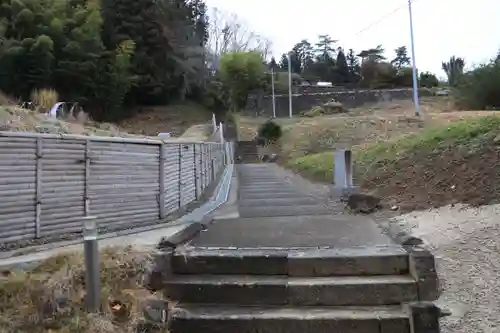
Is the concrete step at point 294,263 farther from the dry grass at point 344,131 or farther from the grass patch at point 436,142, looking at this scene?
the dry grass at point 344,131

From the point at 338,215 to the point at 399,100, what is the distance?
4068 centimetres

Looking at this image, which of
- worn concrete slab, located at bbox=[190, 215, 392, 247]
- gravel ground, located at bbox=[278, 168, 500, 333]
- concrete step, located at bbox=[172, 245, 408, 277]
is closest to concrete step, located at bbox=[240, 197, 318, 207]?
worn concrete slab, located at bbox=[190, 215, 392, 247]

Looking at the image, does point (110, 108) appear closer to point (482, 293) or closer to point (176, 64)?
point (176, 64)

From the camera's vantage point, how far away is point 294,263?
4402mm

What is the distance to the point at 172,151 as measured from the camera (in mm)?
8062

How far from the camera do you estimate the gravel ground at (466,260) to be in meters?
3.95

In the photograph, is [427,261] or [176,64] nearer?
[427,261]

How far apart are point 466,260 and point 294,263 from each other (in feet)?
5.80

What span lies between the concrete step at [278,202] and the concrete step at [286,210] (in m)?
0.29

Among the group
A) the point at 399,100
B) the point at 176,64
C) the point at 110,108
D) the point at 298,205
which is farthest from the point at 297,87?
the point at 298,205

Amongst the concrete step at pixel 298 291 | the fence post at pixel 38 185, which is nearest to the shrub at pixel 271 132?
the fence post at pixel 38 185

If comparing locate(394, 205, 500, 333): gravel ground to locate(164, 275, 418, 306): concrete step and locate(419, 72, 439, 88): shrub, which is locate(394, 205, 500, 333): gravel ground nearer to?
locate(164, 275, 418, 306): concrete step

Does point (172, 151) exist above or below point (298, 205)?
above

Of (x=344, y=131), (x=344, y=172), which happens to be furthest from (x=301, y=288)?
(x=344, y=131)
